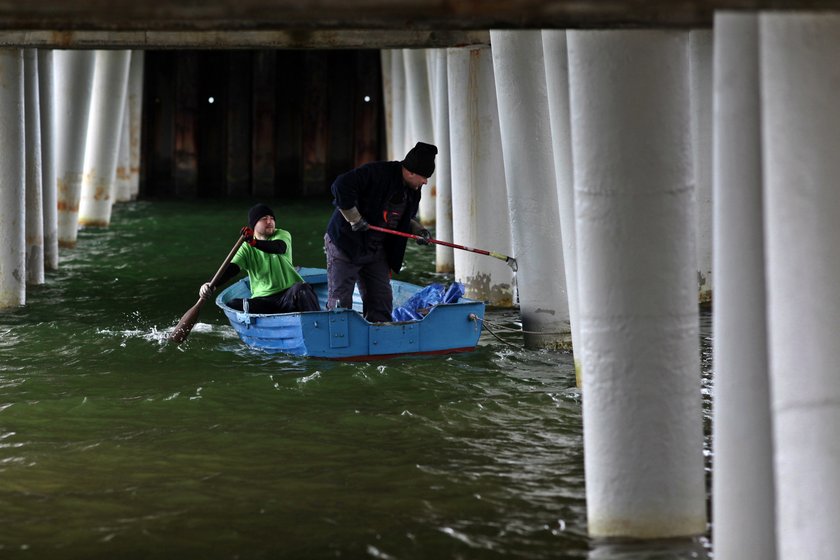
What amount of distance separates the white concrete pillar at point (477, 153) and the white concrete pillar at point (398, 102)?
11.2m

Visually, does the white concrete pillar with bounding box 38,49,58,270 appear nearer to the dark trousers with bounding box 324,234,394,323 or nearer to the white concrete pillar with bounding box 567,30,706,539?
the dark trousers with bounding box 324,234,394,323

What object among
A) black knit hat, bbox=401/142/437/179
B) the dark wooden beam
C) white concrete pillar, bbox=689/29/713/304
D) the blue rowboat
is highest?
white concrete pillar, bbox=689/29/713/304

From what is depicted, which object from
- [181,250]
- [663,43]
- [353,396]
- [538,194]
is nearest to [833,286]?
[663,43]

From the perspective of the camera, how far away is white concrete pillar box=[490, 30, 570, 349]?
1233cm

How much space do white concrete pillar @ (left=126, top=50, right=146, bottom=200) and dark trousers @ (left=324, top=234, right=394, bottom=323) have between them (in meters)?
18.1

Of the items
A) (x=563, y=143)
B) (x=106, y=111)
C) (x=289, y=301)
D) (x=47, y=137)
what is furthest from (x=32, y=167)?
(x=563, y=143)

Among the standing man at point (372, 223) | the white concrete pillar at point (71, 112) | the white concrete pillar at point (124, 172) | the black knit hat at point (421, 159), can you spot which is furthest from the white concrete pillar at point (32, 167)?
the white concrete pillar at point (124, 172)

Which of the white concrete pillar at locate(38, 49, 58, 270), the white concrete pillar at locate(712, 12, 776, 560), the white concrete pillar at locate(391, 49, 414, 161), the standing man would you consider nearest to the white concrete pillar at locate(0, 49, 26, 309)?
the white concrete pillar at locate(38, 49, 58, 270)

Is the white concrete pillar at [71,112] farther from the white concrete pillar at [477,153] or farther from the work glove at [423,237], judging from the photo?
the work glove at [423,237]

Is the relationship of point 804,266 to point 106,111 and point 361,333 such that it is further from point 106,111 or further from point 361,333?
point 106,111

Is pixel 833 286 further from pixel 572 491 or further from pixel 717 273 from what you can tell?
pixel 572 491

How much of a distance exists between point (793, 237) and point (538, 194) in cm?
731

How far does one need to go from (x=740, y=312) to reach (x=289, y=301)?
7.57 meters

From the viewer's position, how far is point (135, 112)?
98.4ft
